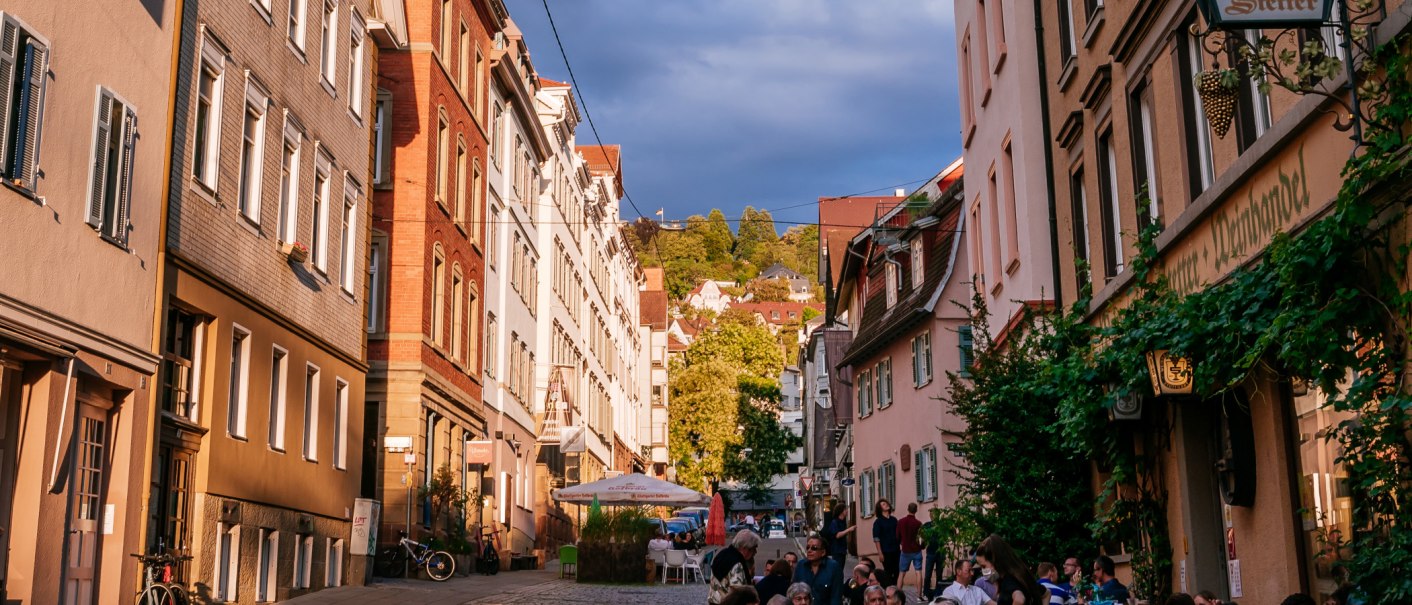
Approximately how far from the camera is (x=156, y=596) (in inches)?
612

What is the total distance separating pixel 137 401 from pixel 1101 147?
11.1m

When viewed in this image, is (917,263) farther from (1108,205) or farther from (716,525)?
(1108,205)

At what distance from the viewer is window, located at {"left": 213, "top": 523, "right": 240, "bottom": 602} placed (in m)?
18.1

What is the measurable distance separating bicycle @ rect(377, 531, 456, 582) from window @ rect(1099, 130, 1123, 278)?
15337 mm

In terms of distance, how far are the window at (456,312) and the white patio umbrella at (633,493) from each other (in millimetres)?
4255

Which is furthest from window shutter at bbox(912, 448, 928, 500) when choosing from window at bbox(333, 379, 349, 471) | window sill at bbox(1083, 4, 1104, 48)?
window sill at bbox(1083, 4, 1104, 48)

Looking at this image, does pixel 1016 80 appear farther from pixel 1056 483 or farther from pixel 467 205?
pixel 467 205

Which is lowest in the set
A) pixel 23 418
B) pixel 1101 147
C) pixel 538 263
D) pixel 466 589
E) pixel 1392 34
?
pixel 466 589

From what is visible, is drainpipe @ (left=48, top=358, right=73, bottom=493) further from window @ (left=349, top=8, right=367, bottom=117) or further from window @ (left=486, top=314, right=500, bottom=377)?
window @ (left=486, top=314, right=500, bottom=377)

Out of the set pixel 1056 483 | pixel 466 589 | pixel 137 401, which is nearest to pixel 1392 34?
pixel 1056 483

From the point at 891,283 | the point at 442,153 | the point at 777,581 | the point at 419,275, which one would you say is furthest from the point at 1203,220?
the point at 891,283

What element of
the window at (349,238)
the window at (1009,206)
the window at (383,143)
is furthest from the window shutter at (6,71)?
the window at (383,143)

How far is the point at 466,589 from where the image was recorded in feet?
78.2

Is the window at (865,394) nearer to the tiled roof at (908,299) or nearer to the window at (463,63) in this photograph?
the tiled roof at (908,299)
